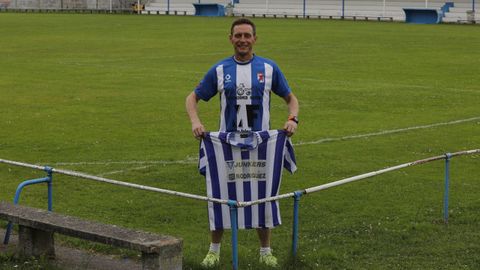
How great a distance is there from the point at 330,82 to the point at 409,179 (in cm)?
1273

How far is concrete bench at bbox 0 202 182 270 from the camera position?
7.50 metres

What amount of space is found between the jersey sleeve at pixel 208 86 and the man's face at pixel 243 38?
0.31m

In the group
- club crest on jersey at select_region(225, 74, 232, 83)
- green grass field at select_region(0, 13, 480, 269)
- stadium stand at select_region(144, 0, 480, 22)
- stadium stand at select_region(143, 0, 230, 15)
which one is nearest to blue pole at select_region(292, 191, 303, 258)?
green grass field at select_region(0, 13, 480, 269)

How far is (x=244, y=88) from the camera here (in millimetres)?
8305

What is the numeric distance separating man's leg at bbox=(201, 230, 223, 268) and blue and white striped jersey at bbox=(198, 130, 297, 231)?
0.32ft

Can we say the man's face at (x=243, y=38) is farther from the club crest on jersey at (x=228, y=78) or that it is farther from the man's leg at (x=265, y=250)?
the man's leg at (x=265, y=250)

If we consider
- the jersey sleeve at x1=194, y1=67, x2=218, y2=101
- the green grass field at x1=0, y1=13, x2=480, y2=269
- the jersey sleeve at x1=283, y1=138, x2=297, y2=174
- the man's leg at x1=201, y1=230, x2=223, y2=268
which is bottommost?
the green grass field at x1=0, y1=13, x2=480, y2=269

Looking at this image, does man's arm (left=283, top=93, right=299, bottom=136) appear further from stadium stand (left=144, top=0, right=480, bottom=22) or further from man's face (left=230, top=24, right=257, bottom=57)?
stadium stand (left=144, top=0, right=480, bottom=22)

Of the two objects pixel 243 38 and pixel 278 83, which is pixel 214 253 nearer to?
pixel 278 83

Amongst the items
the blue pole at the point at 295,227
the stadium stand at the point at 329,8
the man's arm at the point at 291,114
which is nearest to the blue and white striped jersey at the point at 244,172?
the man's arm at the point at 291,114

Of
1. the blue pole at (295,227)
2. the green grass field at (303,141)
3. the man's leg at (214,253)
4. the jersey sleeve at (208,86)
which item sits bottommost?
the green grass field at (303,141)

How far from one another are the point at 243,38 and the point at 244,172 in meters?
1.12

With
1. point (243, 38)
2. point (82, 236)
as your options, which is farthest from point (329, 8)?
point (82, 236)

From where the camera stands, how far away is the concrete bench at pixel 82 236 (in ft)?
24.6
